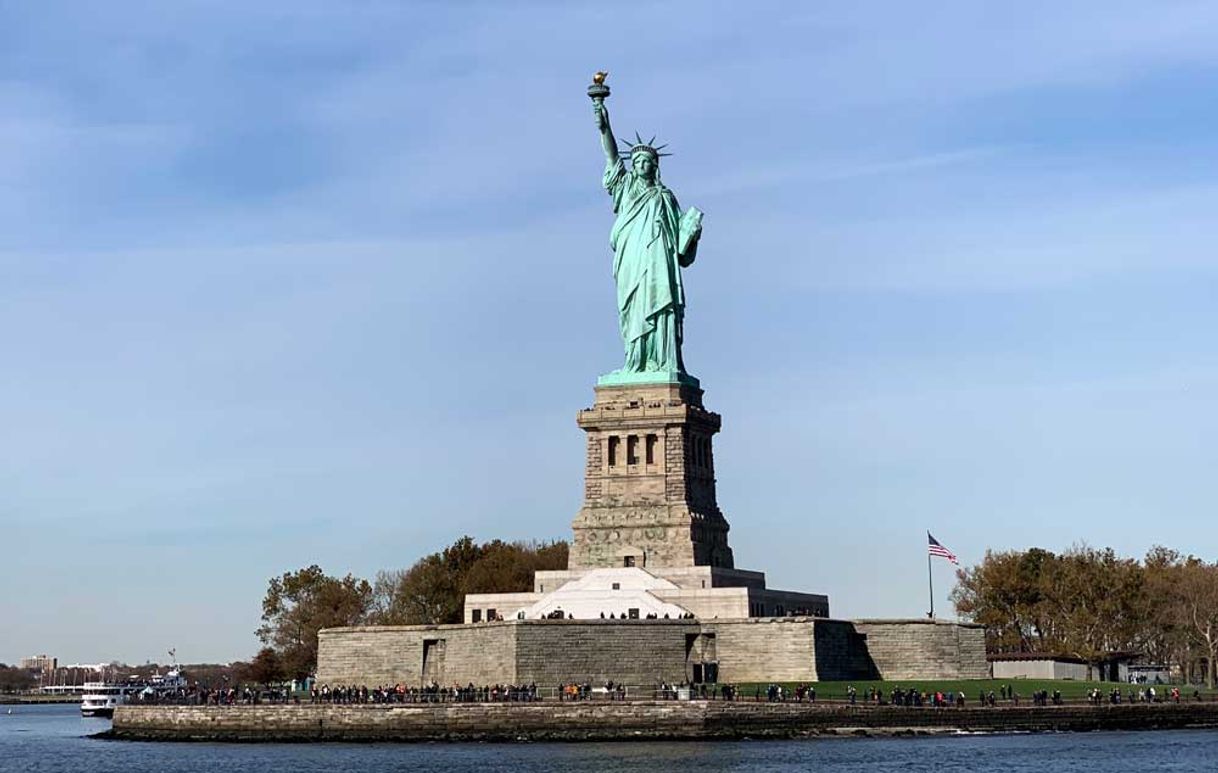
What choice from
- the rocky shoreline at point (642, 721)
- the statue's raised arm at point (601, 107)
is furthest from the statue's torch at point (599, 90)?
the rocky shoreline at point (642, 721)

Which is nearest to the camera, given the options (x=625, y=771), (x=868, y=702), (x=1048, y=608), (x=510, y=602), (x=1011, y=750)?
(x=625, y=771)

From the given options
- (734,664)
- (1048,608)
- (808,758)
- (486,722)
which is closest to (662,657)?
(734,664)

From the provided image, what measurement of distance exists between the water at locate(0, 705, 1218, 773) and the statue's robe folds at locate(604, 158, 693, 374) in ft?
73.7

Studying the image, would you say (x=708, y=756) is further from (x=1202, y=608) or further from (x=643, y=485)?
(x=1202, y=608)

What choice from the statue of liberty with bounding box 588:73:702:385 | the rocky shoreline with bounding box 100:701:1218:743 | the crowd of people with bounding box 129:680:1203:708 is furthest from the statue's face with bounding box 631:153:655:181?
the rocky shoreline with bounding box 100:701:1218:743

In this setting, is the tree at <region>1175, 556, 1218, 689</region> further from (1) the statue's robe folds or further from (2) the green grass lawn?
(1) the statue's robe folds

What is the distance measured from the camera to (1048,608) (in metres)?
104

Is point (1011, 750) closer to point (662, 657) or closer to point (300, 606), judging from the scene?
point (662, 657)

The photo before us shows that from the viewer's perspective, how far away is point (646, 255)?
3339 inches

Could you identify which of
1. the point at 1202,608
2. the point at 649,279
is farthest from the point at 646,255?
the point at 1202,608

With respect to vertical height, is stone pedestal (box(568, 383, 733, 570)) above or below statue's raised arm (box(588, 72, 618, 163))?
below

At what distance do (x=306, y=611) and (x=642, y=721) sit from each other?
43.2 m

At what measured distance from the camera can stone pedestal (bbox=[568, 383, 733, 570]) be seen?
81.4 metres

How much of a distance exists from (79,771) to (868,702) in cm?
2600
